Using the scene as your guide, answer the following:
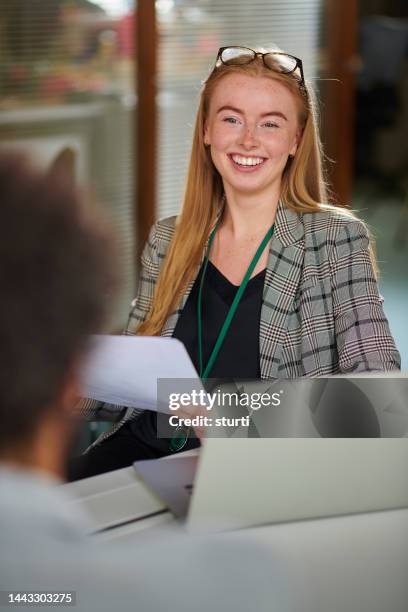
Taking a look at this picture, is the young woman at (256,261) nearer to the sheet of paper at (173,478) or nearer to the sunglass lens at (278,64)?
the sunglass lens at (278,64)

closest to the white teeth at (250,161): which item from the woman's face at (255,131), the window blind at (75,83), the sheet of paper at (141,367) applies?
the woman's face at (255,131)

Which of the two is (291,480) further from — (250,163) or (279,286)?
(250,163)

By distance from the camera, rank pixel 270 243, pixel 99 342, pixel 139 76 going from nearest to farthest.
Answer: pixel 99 342 → pixel 270 243 → pixel 139 76

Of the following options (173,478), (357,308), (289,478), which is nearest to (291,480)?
(289,478)

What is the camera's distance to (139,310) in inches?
82.2

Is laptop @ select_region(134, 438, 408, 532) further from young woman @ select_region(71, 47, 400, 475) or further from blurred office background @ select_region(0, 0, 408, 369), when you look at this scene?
blurred office background @ select_region(0, 0, 408, 369)

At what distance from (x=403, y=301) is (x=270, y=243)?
3.16 meters

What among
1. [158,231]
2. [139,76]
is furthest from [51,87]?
[158,231]

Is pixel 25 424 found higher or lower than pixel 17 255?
lower

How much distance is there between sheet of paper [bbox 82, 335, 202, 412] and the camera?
1.28 meters

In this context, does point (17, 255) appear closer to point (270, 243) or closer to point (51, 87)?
point (270, 243)

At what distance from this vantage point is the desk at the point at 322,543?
1.05 meters

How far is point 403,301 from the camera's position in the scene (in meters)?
5.00

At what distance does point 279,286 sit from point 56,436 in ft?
4.14
